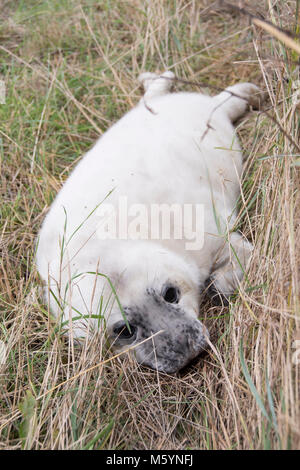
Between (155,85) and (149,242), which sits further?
(155,85)

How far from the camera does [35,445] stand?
6.72 ft

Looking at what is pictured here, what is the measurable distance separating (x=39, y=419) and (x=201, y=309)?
97 cm

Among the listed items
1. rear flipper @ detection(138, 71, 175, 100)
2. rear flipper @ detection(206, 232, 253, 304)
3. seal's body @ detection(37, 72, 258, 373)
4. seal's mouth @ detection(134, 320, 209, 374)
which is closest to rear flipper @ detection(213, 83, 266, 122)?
seal's body @ detection(37, 72, 258, 373)

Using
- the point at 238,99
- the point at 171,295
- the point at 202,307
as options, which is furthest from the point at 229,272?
the point at 238,99

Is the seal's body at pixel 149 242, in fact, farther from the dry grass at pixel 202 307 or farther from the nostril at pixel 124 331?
the dry grass at pixel 202 307

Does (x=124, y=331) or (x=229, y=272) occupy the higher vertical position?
(x=229, y=272)

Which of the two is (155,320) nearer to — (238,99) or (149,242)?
(149,242)

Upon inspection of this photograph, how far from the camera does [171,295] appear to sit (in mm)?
2422

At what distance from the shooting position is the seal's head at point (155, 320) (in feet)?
7.52

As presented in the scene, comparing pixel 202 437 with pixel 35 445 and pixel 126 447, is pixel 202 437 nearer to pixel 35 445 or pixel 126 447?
pixel 126 447

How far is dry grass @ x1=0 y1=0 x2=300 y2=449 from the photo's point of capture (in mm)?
1998

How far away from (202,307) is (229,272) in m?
0.22

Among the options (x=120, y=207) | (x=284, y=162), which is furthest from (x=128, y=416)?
(x=284, y=162)

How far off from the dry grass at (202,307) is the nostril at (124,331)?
0.10 metres
